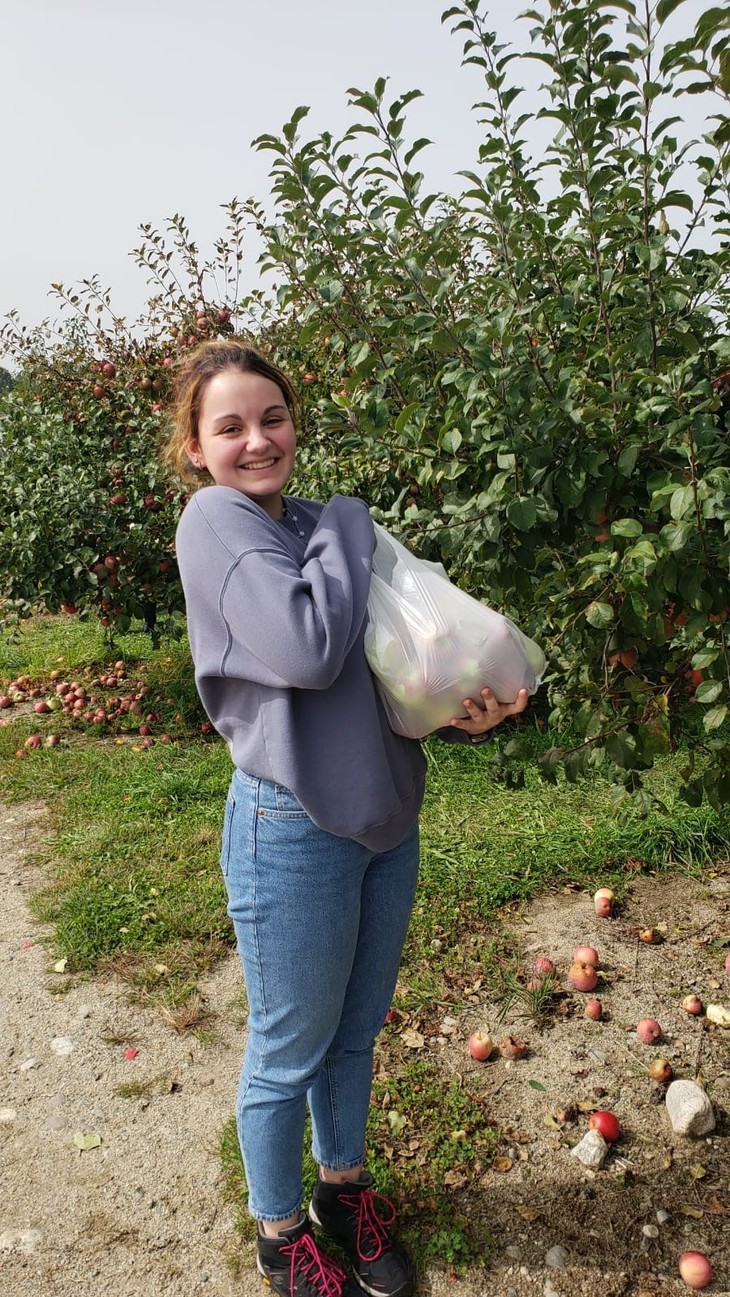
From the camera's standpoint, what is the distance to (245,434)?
1798 mm

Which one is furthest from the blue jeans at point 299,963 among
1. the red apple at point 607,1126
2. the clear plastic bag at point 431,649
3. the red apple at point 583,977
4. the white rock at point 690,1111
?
the red apple at point 583,977

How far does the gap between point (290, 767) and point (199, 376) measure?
2.51 ft

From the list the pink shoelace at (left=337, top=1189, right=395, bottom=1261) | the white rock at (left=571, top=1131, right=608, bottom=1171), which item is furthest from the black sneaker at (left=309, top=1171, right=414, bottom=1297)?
the white rock at (left=571, top=1131, right=608, bottom=1171)

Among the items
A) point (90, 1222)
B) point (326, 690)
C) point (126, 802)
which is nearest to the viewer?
point (326, 690)

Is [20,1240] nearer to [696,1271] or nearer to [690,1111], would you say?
[696,1271]

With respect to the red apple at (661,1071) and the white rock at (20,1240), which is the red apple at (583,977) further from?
the white rock at (20,1240)

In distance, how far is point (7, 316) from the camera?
6.29 m

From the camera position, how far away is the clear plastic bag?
5.49ft

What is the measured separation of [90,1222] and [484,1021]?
1.25 m

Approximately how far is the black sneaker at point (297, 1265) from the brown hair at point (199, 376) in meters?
1.62

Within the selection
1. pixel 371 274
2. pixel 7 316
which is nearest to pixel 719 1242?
pixel 371 274

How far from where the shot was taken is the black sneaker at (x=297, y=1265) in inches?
81.5

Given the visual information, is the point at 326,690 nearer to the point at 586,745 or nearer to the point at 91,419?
the point at 586,745

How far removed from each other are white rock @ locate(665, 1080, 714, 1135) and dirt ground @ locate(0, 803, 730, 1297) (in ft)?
0.12
